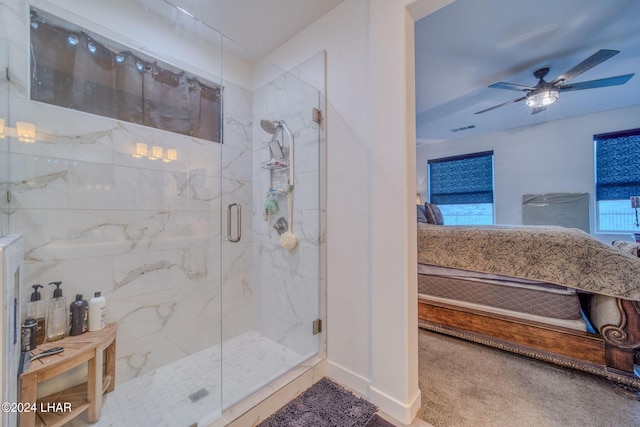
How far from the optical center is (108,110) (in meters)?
1.62

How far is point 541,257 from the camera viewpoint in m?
1.83

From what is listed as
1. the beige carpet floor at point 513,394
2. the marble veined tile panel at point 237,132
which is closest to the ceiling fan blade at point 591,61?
the beige carpet floor at point 513,394

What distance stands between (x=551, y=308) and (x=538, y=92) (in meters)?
2.31

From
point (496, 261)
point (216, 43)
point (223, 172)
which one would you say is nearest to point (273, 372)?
Result: point (223, 172)

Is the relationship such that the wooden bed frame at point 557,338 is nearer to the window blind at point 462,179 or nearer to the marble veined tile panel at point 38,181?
the marble veined tile panel at point 38,181

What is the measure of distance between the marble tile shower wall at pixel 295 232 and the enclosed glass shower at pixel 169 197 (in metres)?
0.01

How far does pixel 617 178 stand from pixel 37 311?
6641 mm

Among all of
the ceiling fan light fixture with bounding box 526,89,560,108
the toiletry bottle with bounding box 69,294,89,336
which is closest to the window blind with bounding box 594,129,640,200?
the ceiling fan light fixture with bounding box 526,89,560,108

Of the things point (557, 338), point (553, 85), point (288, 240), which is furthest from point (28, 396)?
point (553, 85)

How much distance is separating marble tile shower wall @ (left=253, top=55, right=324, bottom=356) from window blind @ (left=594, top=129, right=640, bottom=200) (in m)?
4.91

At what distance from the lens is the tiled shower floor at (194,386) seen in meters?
1.34

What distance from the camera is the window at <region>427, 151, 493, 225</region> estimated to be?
16.2ft

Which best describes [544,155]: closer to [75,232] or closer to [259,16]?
[259,16]

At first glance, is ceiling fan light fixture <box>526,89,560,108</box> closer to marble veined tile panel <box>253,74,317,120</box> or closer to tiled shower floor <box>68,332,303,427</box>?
marble veined tile panel <box>253,74,317,120</box>
